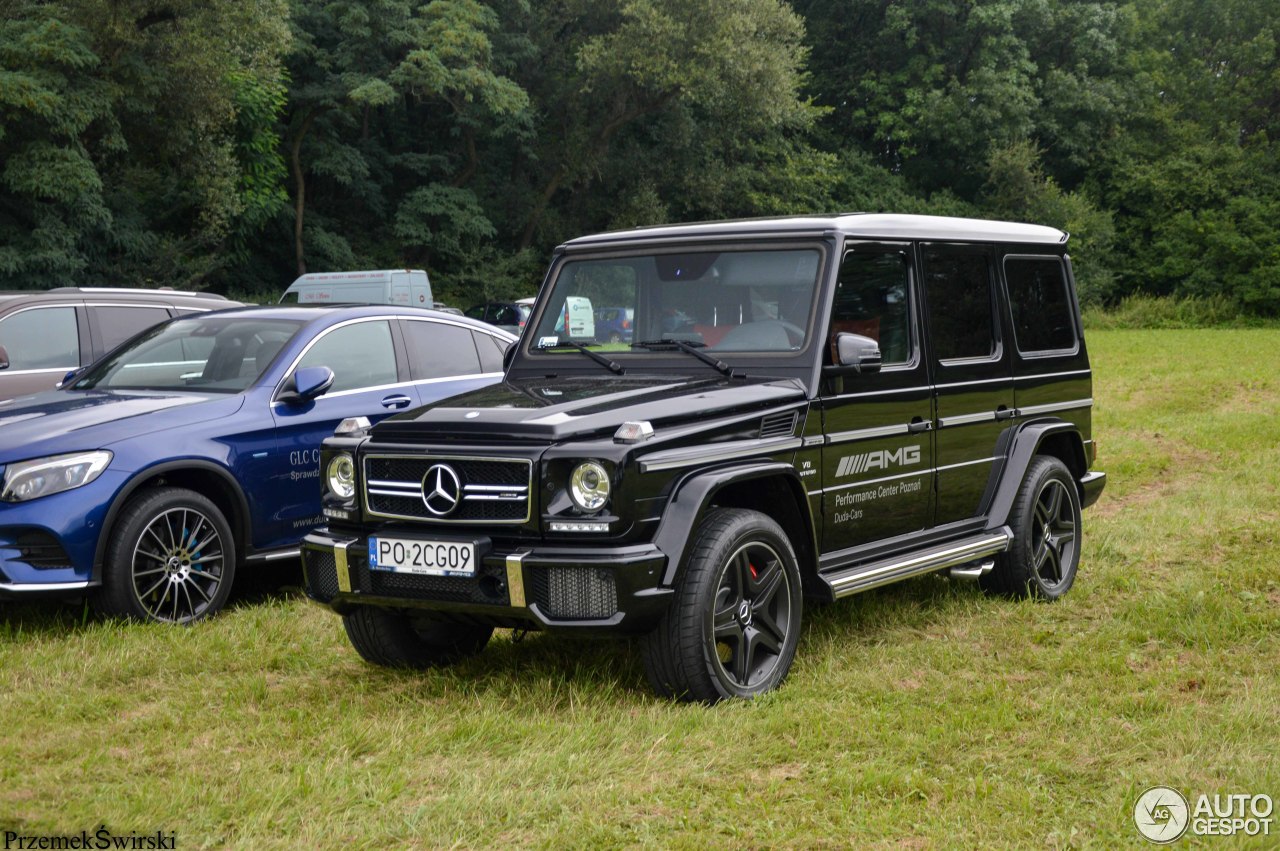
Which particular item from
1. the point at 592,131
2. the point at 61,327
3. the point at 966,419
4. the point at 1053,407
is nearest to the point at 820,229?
the point at 966,419

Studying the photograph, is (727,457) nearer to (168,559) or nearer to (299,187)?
(168,559)

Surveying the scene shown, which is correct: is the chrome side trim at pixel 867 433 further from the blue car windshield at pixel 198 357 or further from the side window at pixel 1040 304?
the blue car windshield at pixel 198 357

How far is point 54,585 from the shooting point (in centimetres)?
671

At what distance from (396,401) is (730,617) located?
132 inches

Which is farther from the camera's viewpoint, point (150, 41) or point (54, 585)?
point (150, 41)

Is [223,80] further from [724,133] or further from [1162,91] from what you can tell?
[1162,91]

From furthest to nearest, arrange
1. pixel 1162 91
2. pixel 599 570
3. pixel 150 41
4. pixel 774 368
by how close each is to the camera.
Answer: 1. pixel 1162 91
2. pixel 150 41
3. pixel 774 368
4. pixel 599 570

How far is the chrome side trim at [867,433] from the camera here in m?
6.19

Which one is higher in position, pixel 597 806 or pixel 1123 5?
pixel 1123 5

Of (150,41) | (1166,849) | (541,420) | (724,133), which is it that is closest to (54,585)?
(541,420)

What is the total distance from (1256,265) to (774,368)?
47.1 meters

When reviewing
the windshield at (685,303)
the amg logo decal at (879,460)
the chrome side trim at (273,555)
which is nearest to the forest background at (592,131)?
the chrome side trim at (273,555)

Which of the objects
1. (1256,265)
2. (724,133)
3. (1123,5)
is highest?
(1123,5)

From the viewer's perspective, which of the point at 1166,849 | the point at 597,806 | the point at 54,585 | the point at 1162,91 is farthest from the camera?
the point at 1162,91
